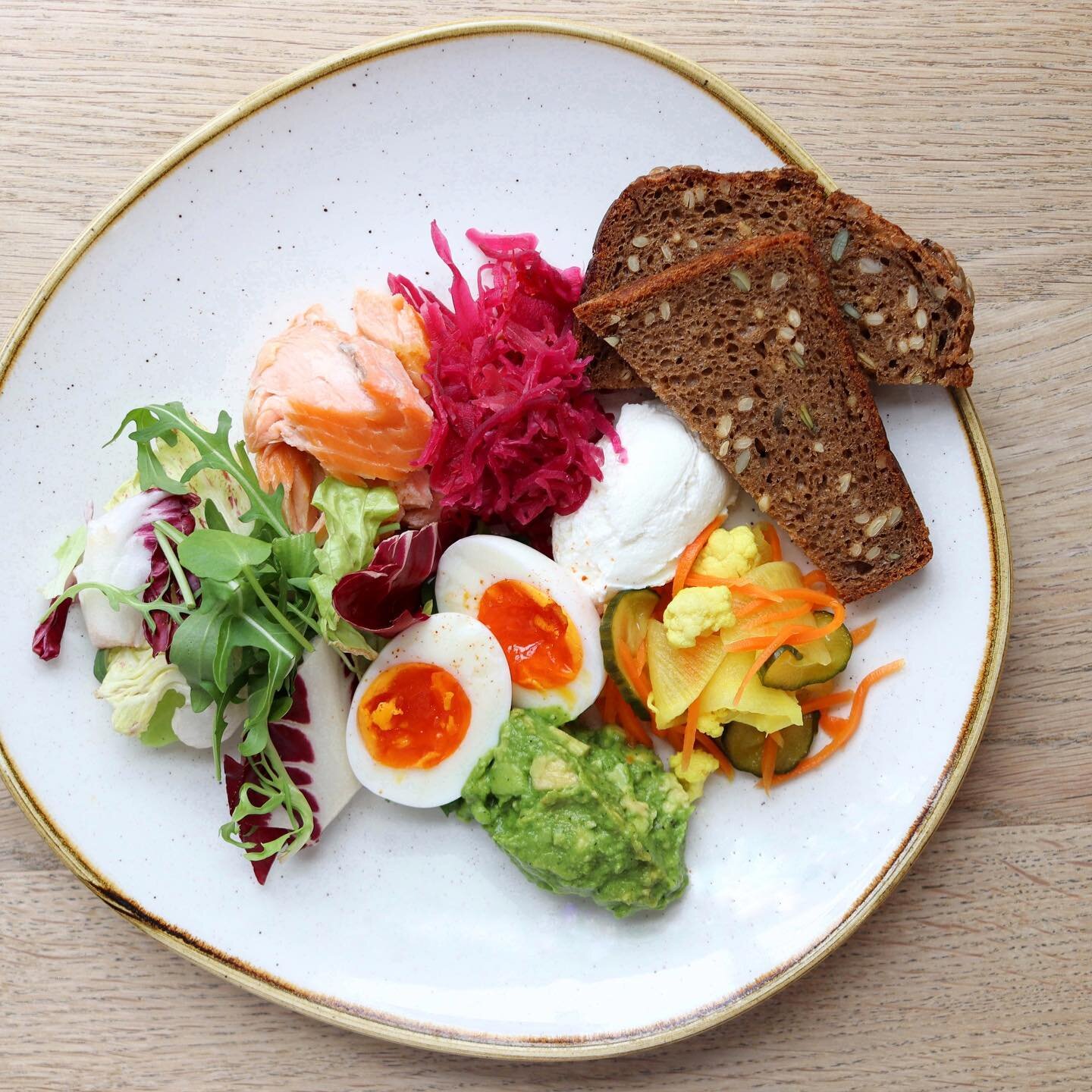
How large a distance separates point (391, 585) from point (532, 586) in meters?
0.37

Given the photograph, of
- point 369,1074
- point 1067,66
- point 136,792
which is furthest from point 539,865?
point 1067,66

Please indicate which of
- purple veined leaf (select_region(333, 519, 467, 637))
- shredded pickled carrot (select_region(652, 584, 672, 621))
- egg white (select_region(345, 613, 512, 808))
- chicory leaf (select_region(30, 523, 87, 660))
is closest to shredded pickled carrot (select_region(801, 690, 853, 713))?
shredded pickled carrot (select_region(652, 584, 672, 621))

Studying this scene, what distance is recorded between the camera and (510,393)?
2129mm

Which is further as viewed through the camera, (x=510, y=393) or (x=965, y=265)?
(x=965, y=265)

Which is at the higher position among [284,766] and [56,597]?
[56,597]

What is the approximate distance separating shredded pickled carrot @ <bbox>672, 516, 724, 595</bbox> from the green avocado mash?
49cm

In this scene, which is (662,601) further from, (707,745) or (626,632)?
(707,745)

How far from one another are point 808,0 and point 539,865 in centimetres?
254

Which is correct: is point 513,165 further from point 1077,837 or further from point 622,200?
point 1077,837

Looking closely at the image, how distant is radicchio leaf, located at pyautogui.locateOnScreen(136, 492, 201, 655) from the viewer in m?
2.12

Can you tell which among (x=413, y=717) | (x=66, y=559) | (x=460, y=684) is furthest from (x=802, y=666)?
(x=66, y=559)

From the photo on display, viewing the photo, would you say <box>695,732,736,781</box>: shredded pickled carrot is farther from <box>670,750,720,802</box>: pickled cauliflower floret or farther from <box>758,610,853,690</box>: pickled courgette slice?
<box>758,610,853,690</box>: pickled courgette slice

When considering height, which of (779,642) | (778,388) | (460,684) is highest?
(778,388)

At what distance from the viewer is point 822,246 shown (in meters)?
2.15
